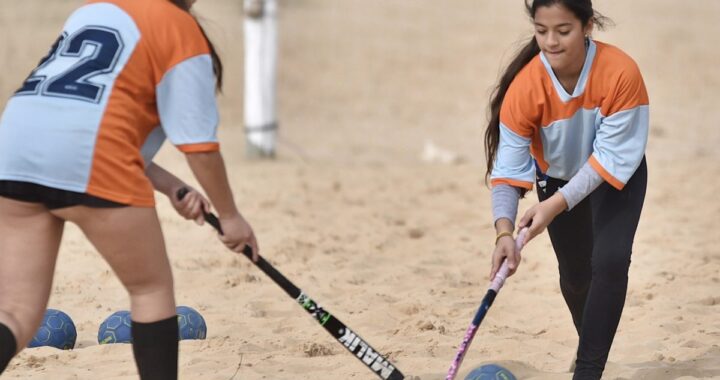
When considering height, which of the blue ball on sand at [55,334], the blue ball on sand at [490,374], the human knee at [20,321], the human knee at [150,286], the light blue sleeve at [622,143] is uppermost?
the light blue sleeve at [622,143]

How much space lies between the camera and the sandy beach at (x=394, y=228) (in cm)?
490

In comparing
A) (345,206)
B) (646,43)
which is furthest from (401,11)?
(345,206)

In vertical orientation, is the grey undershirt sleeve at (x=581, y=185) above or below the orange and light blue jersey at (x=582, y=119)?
below

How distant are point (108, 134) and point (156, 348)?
0.74 meters

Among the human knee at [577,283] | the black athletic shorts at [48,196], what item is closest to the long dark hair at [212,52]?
the black athletic shorts at [48,196]

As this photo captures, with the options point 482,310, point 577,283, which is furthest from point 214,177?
point 577,283

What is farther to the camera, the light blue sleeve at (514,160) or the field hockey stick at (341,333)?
the light blue sleeve at (514,160)

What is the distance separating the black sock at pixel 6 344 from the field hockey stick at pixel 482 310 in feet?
4.96

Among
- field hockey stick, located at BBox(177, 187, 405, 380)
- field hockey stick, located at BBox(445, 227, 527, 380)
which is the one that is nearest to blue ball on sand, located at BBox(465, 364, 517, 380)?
field hockey stick, located at BBox(445, 227, 527, 380)

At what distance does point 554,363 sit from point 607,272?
89 cm

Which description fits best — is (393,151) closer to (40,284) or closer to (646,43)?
(646,43)

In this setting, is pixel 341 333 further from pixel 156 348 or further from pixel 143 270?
pixel 143 270

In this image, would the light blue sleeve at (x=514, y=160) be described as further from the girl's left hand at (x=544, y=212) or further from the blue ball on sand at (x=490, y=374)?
the blue ball on sand at (x=490, y=374)

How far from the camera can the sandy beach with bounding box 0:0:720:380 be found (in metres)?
4.90
